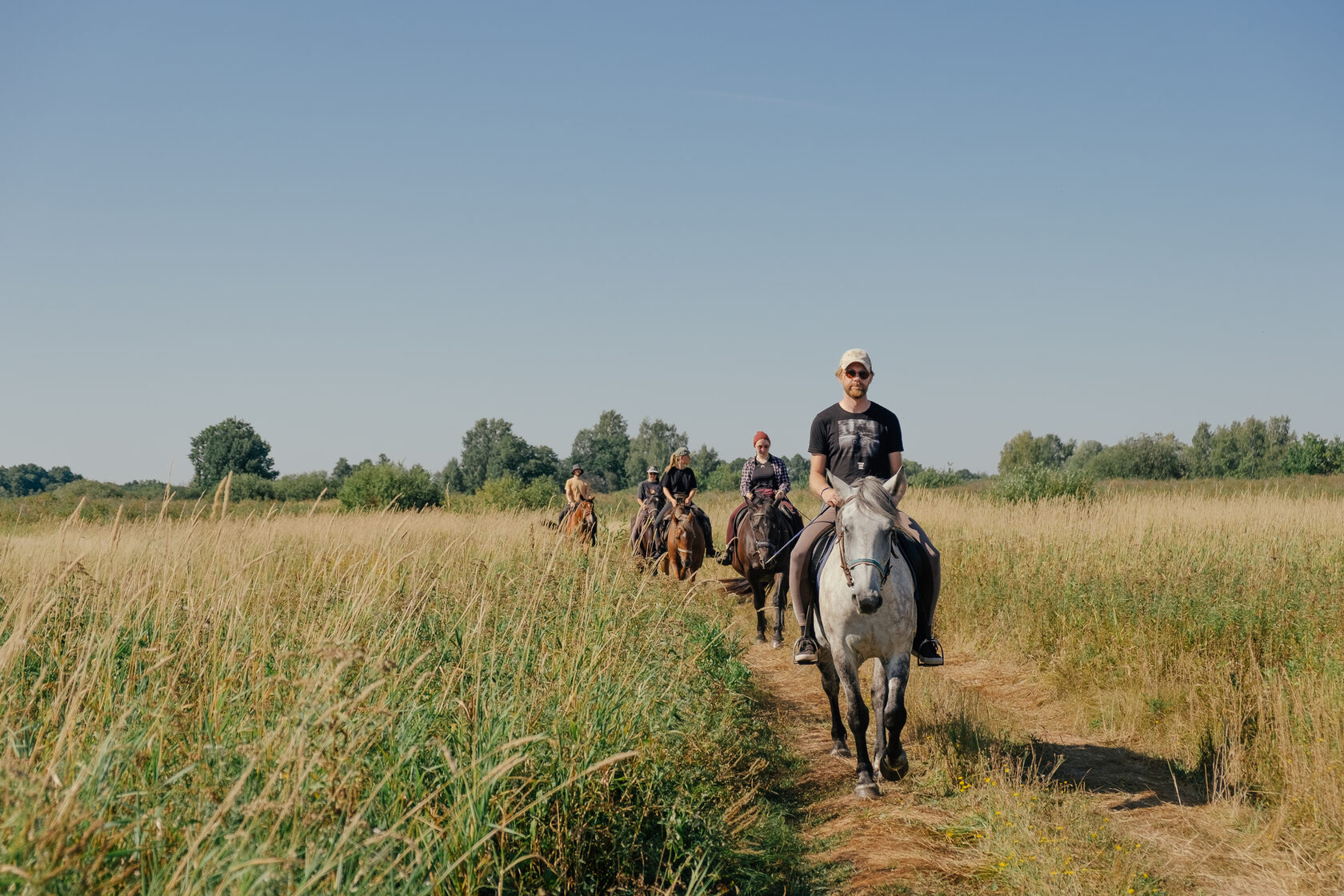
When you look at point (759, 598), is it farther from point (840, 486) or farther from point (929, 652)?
point (840, 486)

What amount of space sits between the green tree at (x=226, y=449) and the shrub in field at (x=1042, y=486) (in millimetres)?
65443

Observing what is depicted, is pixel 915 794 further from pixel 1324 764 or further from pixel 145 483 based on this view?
pixel 145 483

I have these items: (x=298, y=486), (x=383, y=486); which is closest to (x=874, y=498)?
(x=383, y=486)

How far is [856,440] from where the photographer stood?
6.35 m

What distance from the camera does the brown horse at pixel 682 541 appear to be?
13562 millimetres

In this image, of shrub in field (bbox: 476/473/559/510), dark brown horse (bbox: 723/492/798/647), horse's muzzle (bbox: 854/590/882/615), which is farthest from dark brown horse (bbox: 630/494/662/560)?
shrub in field (bbox: 476/473/559/510)

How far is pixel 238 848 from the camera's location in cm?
215

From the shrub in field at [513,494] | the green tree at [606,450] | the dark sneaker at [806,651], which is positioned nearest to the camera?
the dark sneaker at [806,651]

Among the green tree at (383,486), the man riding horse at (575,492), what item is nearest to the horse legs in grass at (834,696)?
the man riding horse at (575,492)

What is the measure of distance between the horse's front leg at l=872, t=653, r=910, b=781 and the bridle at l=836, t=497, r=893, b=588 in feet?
2.12

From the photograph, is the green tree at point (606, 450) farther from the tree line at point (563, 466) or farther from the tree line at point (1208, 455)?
the tree line at point (1208, 455)

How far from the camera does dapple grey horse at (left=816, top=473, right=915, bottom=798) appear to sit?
211 inches

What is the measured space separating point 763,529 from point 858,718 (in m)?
5.70

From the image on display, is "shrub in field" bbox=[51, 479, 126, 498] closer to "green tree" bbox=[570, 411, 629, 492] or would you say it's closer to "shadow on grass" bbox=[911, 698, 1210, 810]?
"shadow on grass" bbox=[911, 698, 1210, 810]
